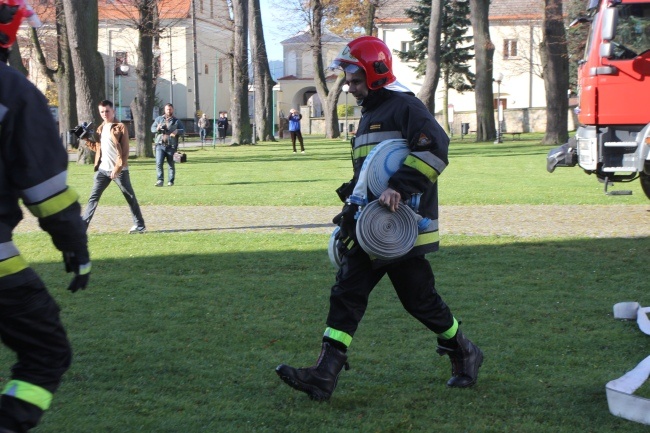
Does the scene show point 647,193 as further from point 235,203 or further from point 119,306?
point 119,306

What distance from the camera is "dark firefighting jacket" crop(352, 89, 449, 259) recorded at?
4996mm

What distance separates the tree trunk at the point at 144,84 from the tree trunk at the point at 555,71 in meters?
14.9

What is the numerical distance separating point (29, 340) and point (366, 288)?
7.00 feet

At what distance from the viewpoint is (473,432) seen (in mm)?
4605

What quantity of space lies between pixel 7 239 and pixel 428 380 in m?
2.86

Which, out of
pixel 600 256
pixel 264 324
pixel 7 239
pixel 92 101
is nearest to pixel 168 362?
pixel 264 324

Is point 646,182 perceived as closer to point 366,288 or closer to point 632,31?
point 632,31

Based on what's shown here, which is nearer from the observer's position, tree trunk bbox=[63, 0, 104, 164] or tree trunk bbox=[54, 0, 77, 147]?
tree trunk bbox=[63, 0, 104, 164]

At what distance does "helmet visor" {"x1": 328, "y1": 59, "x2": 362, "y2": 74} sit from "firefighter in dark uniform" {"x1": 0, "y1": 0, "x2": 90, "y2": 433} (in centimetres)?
A: 210

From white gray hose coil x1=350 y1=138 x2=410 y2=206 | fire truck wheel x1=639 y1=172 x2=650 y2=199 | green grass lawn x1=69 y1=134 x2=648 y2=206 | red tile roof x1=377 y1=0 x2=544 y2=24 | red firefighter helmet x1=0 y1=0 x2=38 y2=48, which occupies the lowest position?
green grass lawn x1=69 y1=134 x2=648 y2=206

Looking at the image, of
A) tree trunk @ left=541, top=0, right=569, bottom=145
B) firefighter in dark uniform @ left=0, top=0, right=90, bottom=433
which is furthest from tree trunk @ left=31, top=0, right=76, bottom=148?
firefighter in dark uniform @ left=0, top=0, right=90, bottom=433

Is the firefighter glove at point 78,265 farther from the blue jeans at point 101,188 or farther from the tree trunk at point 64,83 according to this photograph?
the tree trunk at point 64,83

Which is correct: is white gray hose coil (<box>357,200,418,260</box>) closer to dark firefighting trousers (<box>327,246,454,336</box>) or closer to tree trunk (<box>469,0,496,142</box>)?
dark firefighting trousers (<box>327,246,454,336</box>)

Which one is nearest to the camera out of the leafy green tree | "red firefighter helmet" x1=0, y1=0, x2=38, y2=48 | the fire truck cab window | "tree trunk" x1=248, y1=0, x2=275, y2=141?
"red firefighter helmet" x1=0, y1=0, x2=38, y2=48
